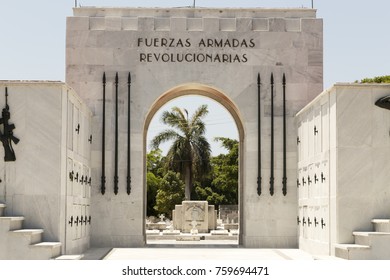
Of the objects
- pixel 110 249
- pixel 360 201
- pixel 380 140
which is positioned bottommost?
pixel 110 249

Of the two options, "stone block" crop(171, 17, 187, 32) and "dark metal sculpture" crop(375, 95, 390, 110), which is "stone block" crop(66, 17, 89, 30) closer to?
"stone block" crop(171, 17, 187, 32)

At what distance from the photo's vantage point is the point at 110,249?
21812mm

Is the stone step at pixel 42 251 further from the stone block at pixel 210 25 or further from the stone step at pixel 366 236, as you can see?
the stone block at pixel 210 25

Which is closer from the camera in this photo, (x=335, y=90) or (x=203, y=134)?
(x=335, y=90)

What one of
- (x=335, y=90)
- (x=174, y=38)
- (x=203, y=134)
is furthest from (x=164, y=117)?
(x=335, y=90)

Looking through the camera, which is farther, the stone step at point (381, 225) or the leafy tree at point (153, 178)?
the leafy tree at point (153, 178)

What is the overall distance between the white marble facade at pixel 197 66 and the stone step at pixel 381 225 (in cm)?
582

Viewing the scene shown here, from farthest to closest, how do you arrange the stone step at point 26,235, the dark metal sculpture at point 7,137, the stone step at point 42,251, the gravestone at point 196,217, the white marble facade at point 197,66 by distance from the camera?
1. the gravestone at point 196,217
2. the white marble facade at point 197,66
3. the dark metal sculpture at point 7,137
4. the stone step at point 26,235
5. the stone step at point 42,251

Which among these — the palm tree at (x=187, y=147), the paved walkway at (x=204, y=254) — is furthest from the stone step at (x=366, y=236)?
the palm tree at (x=187, y=147)

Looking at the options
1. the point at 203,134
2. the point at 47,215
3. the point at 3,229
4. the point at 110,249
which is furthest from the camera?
the point at 203,134

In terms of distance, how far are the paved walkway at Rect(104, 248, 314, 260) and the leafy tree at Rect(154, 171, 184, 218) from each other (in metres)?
34.2

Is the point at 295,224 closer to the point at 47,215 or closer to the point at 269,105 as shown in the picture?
the point at 269,105

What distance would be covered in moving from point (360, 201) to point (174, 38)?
8669mm

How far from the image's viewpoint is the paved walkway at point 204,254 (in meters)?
19.2
